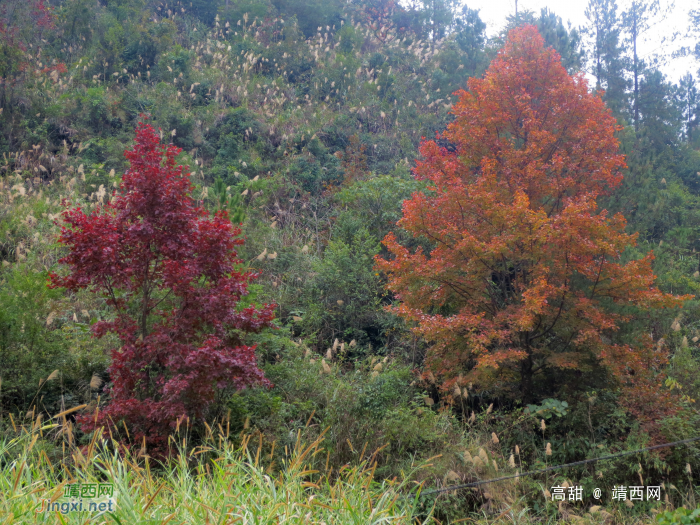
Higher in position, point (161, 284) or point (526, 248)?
point (526, 248)

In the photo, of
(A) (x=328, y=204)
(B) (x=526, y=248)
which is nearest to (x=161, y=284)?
(B) (x=526, y=248)

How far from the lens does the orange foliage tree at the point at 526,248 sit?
6.94m

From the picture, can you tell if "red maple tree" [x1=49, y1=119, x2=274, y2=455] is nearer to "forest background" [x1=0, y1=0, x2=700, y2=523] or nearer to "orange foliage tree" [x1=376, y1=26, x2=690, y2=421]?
"forest background" [x1=0, y1=0, x2=700, y2=523]

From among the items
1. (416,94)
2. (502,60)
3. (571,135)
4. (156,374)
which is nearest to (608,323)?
(571,135)

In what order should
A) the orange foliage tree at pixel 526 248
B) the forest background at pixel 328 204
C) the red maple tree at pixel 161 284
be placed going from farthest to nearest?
the orange foliage tree at pixel 526 248 → the forest background at pixel 328 204 → the red maple tree at pixel 161 284

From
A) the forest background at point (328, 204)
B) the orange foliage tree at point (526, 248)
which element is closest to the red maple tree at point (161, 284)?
the forest background at point (328, 204)

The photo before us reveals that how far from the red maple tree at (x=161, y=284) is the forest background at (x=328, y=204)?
0.43m

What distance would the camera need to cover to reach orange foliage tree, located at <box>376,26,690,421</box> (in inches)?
273

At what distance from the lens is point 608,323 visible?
6.94m

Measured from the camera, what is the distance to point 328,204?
15.2 meters

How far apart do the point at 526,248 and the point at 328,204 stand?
344 inches

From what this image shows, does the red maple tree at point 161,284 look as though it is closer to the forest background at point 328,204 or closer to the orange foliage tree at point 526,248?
the forest background at point 328,204

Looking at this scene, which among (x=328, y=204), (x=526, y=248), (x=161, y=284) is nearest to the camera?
(x=161, y=284)

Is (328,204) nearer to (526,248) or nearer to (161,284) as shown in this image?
(526,248)
